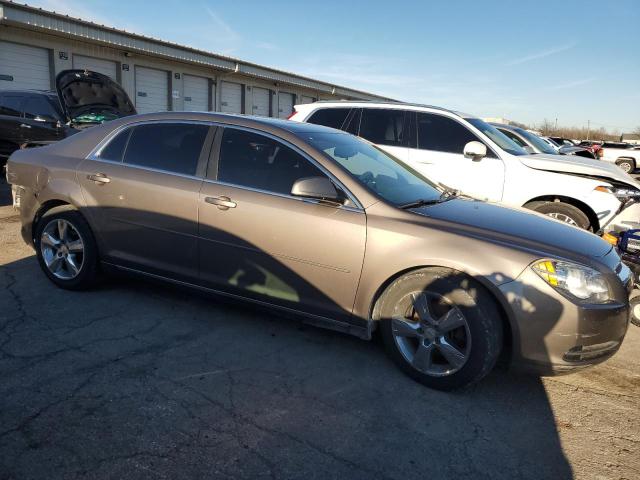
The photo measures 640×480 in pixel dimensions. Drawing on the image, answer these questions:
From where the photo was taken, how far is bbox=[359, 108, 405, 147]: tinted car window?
700 cm

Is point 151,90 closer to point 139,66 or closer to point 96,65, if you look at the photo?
point 139,66

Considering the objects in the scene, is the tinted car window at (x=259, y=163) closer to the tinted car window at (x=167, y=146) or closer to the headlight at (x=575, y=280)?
the tinted car window at (x=167, y=146)

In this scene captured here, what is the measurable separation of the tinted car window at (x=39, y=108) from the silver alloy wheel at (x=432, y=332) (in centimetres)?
937

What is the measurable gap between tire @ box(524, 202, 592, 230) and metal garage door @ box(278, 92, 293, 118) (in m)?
24.5

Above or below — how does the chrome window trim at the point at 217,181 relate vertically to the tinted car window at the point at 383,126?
below

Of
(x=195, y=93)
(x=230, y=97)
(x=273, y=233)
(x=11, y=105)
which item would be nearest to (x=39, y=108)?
(x=11, y=105)

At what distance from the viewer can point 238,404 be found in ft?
9.25

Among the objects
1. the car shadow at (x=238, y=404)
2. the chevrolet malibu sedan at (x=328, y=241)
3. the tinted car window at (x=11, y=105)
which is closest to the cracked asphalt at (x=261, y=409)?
the car shadow at (x=238, y=404)

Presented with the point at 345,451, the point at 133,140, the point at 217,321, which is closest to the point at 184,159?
the point at 133,140

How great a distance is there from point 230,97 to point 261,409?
79.9 ft

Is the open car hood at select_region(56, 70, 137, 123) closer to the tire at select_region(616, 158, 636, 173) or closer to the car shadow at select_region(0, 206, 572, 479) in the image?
the car shadow at select_region(0, 206, 572, 479)

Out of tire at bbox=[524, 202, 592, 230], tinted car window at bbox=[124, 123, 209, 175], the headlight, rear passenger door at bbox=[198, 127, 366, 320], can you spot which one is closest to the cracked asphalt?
rear passenger door at bbox=[198, 127, 366, 320]

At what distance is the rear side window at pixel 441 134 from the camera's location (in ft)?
21.9

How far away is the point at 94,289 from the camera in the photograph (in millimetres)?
4371
